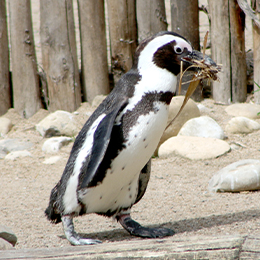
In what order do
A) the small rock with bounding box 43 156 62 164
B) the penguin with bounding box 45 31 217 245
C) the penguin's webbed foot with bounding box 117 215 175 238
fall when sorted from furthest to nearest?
1. the small rock with bounding box 43 156 62 164
2. the penguin's webbed foot with bounding box 117 215 175 238
3. the penguin with bounding box 45 31 217 245

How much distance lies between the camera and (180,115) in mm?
4336

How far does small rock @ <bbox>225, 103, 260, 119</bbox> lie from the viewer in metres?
4.48

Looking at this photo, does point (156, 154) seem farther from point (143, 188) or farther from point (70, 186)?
point (70, 186)

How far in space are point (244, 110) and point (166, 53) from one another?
98.3 inches

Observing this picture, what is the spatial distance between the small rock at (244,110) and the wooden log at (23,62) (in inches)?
87.5

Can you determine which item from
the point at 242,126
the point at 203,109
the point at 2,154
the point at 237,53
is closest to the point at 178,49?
the point at 242,126

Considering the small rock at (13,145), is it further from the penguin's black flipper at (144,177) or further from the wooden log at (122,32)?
the penguin's black flipper at (144,177)

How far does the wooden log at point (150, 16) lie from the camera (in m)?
4.69

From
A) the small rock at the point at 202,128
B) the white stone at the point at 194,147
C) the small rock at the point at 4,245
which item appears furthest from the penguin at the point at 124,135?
the small rock at the point at 202,128

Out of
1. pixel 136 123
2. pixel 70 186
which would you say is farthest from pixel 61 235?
pixel 136 123

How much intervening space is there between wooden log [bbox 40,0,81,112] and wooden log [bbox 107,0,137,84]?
451 millimetres

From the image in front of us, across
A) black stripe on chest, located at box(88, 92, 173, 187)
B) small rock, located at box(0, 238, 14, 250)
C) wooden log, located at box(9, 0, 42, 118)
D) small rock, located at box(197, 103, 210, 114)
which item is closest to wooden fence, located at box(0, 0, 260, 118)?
wooden log, located at box(9, 0, 42, 118)

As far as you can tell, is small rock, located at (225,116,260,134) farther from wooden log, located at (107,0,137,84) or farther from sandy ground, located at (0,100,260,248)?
wooden log, located at (107,0,137,84)

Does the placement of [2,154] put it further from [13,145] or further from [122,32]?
[122,32]
